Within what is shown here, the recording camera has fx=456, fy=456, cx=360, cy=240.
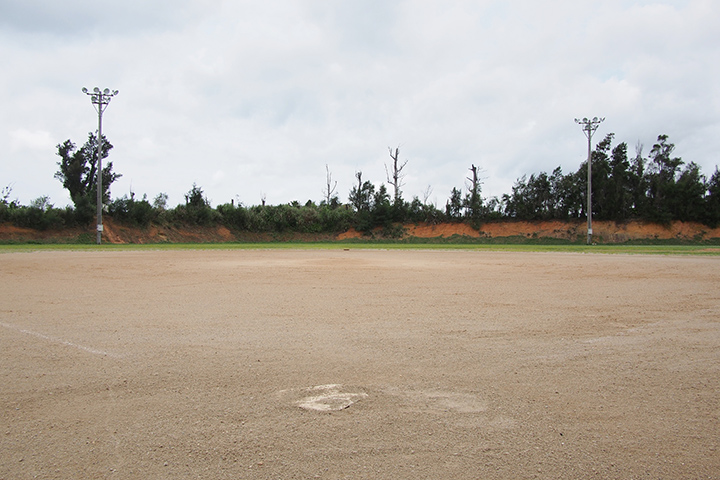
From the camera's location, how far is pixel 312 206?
7200 cm

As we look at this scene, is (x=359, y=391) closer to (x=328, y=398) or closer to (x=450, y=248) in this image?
(x=328, y=398)

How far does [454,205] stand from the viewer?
210ft

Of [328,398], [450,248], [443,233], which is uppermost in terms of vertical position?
[443,233]

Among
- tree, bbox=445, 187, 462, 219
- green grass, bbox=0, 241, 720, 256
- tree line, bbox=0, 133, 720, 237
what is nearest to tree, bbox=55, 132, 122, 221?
tree line, bbox=0, 133, 720, 237

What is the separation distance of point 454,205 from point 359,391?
61736 millimetres

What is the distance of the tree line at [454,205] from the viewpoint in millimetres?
52781

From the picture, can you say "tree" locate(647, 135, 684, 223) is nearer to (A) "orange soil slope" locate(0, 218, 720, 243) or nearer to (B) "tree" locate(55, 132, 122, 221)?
(A) "orange soil slope" locate(0, 218, 720, 243)

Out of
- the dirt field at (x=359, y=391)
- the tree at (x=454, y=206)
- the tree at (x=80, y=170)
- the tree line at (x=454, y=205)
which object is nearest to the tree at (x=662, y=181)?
the tree line at (x=454, y=205)

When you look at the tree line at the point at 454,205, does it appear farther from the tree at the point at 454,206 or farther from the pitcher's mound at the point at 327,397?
the pitcher's mound at the point at 327,397

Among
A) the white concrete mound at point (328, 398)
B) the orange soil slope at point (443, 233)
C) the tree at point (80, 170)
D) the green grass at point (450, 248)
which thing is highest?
the tree at point (80, 170)

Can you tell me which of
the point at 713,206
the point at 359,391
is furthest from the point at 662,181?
the point at 359,391

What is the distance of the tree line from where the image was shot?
173 ft

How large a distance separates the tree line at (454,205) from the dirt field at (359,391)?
174 feet

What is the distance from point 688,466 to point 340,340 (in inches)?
150
